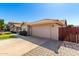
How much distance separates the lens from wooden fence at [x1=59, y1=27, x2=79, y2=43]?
9.51 metres

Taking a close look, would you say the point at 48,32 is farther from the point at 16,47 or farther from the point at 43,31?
the point at 16,47

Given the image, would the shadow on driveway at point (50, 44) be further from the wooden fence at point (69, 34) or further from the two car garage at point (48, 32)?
the two car garage at point (48, 32)

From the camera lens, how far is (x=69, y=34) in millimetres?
10078

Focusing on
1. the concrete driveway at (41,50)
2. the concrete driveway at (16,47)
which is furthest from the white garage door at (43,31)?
the concrete driveway at (41,50)

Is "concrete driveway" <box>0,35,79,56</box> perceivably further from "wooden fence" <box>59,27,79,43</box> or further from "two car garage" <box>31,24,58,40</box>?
"two car garage" <box>31,24,58,40</box>

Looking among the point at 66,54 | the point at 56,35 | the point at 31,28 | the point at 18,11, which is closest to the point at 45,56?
the point at 66,54

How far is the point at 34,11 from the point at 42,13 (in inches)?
31.3

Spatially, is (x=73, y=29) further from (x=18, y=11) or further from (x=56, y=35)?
(x=18, y=11)

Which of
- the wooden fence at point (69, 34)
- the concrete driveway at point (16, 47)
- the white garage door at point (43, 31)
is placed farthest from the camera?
the white garage door at point (43, 31)

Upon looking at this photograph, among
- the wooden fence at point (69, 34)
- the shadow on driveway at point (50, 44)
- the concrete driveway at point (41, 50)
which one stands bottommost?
Result: the concrete driveway at point (41, 50)

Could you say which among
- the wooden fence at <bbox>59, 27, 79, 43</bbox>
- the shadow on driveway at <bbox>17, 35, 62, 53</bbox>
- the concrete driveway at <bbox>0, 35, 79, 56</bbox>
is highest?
the wooden fence at <bbox>59, 27, 79, 43</bbox>

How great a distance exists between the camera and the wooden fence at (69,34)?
31.2 ft

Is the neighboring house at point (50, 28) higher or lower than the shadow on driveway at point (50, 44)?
higher

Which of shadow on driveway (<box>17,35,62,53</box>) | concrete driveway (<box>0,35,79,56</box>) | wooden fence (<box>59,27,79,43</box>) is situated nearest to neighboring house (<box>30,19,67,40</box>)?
wooden fence (<box>59,27,79,43</box>)
